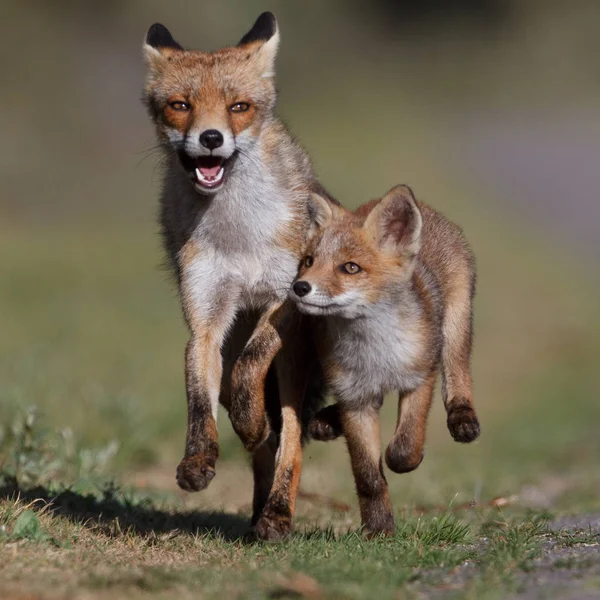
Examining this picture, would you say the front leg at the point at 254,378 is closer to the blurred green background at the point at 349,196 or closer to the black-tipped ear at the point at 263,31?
the blurred green background at the point at 349,196

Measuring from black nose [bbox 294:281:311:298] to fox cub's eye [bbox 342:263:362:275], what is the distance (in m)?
0.38

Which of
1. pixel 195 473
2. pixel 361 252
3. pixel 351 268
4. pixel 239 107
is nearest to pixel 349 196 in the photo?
pixel 239 107

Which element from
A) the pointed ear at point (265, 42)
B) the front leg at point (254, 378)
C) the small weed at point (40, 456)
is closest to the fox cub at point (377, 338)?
the front leg at point (254, 378)

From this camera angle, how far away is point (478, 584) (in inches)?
210

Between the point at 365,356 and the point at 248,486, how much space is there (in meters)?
3.68

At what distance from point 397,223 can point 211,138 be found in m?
1.21

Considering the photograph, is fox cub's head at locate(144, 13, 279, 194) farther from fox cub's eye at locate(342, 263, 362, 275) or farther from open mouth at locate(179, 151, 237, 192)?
fox cub's eye at locate(342, 263, 362, 275)

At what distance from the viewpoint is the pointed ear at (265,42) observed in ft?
25.2

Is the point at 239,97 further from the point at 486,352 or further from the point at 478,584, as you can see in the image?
the point at 486,352

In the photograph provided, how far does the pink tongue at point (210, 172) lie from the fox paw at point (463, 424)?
2.02 metres

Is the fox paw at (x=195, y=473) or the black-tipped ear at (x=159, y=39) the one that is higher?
the black-tipped ear at (x=159, y=39)

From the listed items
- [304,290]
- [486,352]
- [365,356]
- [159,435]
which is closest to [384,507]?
[365,356]

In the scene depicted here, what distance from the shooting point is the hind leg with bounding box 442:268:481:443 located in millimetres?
7184

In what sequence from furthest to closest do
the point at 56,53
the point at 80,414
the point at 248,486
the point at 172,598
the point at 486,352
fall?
1. the point at 56,53
2. the point at 486,352
3. the point at 80,414
4. the point at 248,486
5. the point at 172,598
